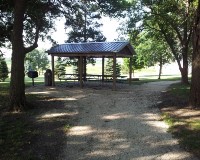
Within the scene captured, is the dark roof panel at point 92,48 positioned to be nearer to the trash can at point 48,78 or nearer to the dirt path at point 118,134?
the trash can at point 48,78

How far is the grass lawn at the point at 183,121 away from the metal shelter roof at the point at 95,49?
7.09 m

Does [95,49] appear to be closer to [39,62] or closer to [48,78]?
[48,78]

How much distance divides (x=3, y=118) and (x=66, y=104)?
11.1 feet

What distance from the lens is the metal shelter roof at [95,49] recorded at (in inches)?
800

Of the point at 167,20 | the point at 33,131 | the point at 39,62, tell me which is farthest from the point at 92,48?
the point at 39,62

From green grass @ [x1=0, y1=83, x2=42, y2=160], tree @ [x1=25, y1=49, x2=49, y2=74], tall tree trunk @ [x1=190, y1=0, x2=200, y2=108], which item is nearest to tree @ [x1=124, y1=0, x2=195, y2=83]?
tall tree trunk @ [x1=190, y1=0, x2=200, y2=108]

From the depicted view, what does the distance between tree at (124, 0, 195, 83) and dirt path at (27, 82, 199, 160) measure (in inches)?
468

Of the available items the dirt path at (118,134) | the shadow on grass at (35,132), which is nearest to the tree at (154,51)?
the dirt path at (118,134)

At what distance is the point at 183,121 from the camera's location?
33.6ft

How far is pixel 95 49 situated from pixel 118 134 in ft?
40.4

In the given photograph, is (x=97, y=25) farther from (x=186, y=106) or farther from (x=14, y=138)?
(x=14, y=138)

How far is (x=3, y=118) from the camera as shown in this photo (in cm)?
1142

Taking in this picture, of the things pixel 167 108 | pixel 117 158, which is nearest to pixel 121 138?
pixel 117 158

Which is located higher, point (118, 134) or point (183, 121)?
point (183, 121)
